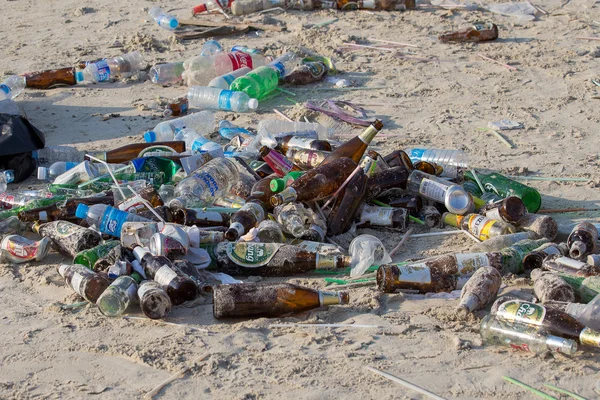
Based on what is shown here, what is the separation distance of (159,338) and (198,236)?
86 centimetres

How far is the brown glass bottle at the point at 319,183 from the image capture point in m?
4.52

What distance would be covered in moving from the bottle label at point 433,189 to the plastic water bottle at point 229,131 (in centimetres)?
186

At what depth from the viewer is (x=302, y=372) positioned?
129 inches

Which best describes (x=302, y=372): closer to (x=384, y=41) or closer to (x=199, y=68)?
(x=199, y=68)

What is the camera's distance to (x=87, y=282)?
3.93 meters

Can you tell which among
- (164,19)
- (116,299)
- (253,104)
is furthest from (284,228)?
(164,19)

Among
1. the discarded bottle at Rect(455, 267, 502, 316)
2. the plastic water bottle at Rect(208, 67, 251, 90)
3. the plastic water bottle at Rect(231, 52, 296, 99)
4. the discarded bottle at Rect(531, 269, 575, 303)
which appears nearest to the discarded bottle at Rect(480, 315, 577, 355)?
the discarded bottle at Rect(455, 267, 502, 316)

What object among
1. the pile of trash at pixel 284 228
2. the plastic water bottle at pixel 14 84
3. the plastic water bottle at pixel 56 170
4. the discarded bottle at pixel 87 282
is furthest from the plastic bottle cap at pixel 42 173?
the plastic water bottle at pixel 14 84

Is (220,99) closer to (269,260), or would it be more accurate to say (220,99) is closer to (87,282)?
(269,260)

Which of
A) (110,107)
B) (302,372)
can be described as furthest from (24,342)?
(110,107)

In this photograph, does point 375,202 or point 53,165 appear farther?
point 53,165

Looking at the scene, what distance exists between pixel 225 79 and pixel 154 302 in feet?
13.0

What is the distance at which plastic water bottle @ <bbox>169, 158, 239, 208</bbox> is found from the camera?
489cm

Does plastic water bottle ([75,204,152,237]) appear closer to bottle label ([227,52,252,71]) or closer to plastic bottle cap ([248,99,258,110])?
plastic bottle cap ([248,99,258,110])
